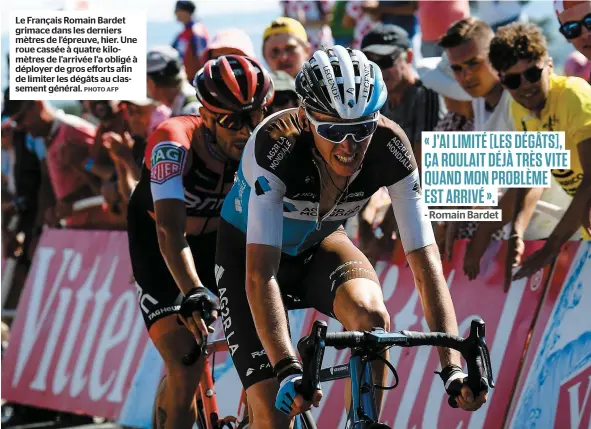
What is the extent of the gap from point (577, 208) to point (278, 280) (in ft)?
6.89

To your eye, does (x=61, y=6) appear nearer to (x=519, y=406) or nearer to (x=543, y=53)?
(x=543, y=53)

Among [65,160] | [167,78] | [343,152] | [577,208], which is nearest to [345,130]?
[343,152]

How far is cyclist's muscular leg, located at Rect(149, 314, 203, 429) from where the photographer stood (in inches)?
253

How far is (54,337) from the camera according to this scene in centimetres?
1065

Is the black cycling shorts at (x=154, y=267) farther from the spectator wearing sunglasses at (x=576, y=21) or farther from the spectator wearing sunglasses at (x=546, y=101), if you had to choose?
the spectator wearing sunglasses at (x=576, y=21)

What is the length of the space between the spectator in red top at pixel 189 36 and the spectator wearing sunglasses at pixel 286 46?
1886 millimetres

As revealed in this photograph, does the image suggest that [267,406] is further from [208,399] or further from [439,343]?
[208,399]

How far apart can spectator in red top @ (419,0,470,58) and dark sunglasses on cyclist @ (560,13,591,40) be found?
1.44 metres

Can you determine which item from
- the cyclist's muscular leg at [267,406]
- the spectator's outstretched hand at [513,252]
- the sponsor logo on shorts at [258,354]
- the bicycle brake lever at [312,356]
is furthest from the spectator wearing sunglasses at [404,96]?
the bicycle brake lever at [312,356]

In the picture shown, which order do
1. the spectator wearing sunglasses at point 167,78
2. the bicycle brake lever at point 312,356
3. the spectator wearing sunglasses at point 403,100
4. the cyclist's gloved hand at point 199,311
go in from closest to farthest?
the bicycle brake lever at point 312,356 < the cyclist's gloved hand at point 199,311 < the spectator wearing sunglasses at point 403,100 < the spectator wearing sunglasses at point 167,78

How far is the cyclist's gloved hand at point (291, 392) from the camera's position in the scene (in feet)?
13.7

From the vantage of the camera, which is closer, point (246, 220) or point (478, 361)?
point (478, 361)

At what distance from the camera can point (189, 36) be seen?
451 inches

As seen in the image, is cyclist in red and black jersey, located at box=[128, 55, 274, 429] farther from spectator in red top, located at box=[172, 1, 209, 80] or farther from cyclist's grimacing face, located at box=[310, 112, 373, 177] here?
spectator in red top, located at box=[172, 1, 209, 80]
